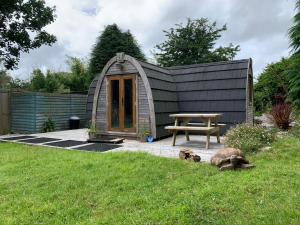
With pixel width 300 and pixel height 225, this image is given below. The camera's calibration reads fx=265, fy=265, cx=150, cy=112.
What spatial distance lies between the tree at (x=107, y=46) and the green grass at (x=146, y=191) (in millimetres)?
12168

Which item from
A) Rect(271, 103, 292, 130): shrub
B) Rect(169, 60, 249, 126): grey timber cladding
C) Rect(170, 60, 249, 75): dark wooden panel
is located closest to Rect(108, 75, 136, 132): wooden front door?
Rect(169, 60, 249, 126): grey timber cladding

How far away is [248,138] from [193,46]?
15403mm

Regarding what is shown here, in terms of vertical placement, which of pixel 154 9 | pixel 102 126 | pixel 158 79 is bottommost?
pixel 102 126

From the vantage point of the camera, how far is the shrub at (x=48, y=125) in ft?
33.0

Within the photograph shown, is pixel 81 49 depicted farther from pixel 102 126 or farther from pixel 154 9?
pixel 102 126

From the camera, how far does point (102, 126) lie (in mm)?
8281

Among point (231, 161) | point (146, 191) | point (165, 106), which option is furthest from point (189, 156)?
point (165, 106)

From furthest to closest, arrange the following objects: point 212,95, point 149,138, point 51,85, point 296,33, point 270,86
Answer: point 51,85 < point 270,86 < point 212,95 < point 296,33 < point 149,138

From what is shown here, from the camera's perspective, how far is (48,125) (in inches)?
400

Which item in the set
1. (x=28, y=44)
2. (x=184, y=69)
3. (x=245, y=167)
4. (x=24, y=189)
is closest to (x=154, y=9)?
(x=184, y=69)

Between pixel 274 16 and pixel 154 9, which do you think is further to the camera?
pixel 154 9

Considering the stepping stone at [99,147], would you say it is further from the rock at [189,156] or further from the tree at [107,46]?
the tree at [107,46]

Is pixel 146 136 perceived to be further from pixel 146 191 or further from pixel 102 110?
pixel 146 191

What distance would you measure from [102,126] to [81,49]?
1387 cm
